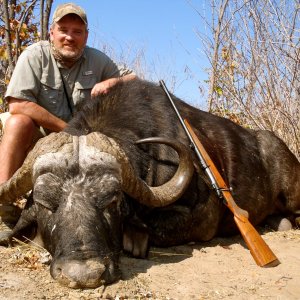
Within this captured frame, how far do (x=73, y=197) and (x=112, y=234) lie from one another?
425mm

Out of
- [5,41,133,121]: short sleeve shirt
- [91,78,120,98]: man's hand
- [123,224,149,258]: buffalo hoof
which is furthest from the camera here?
[5,41,133,121]: short sleeve shirt

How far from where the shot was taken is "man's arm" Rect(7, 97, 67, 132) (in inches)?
223

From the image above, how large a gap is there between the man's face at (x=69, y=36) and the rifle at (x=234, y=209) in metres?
1.24

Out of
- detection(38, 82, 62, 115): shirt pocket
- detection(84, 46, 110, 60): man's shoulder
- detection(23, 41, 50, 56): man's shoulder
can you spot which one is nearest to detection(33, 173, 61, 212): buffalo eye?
detection(38, 82, 62, 115): shirt pocket

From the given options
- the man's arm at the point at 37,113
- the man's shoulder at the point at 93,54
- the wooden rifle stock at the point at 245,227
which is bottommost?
the wooden rifle stock at the point at 245,227

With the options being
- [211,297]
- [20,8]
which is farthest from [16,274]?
[20,8]

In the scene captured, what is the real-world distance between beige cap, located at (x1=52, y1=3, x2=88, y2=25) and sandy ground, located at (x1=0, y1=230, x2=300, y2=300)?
9.59 feet

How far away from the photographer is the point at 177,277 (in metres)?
3.88

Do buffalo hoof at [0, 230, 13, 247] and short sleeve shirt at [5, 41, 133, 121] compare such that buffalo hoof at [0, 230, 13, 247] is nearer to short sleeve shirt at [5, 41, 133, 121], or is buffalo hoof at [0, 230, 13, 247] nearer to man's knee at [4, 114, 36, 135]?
man's knee at [4, 114, 36, 135]

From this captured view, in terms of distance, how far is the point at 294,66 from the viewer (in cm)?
703

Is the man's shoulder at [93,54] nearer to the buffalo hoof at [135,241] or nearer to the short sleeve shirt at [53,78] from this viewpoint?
the short sleeve shirt at [53,78]

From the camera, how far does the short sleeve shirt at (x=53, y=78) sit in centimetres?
587

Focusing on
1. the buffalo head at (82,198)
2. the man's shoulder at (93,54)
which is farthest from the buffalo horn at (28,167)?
the man's shoulder at (93,54)

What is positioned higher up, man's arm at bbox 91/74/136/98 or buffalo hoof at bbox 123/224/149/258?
man's arm at bbox 91/74/136/98
